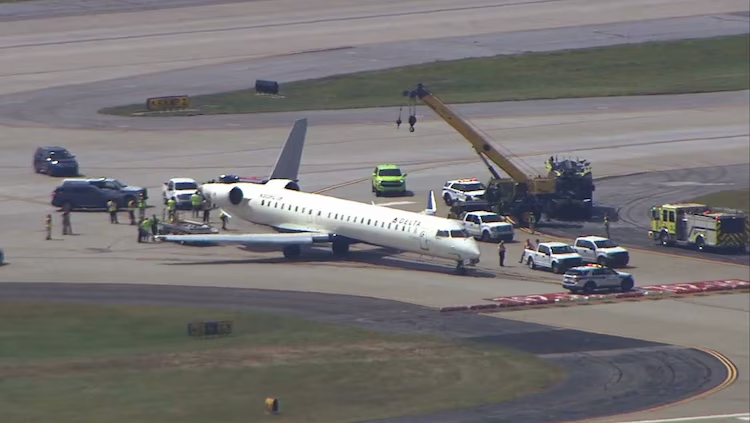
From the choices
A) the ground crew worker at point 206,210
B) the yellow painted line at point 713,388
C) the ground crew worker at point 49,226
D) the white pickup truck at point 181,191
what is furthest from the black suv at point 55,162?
the yellow painted line at point 713,388

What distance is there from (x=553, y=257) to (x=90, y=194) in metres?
32.6

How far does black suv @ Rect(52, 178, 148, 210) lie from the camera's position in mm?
109812

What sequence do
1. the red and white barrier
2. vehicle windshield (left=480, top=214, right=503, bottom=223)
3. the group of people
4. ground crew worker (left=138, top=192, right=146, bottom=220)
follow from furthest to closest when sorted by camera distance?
ground crew worker (left=138, top=192, right=146, bottom=220)
vehicle windshield (left=480, top=214, right=503, bottom=223)
the group of people
the red and white barrier

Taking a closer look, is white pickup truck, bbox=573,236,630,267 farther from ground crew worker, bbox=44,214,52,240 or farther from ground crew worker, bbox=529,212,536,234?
ground crew worker, bbox=44,214,52,240

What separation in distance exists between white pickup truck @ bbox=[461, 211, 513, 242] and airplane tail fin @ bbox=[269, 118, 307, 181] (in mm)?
13082

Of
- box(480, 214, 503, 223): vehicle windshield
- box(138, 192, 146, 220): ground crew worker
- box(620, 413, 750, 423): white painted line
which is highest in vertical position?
box(138, 192, 146, 220): ground crew worker

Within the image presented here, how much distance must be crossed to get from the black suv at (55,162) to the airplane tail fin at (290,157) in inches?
691

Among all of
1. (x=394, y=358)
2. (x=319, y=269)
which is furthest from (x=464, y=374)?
(x=319, y=269)

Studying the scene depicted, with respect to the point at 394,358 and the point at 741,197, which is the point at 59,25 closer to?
the point at 741,197

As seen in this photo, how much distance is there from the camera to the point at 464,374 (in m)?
71.7

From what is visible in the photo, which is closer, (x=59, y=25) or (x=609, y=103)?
(x=59, y=25)

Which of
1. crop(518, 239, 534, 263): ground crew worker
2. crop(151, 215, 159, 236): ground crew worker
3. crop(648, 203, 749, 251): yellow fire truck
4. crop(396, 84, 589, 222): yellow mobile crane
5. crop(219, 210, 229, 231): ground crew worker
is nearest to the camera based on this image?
crop(518, 239, 534, 263): ground crew worker

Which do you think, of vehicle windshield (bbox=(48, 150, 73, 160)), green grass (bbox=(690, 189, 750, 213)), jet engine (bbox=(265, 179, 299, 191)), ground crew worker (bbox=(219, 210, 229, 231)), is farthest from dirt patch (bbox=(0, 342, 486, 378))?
vehicle windshield (bbox=(48, 150, 73, 160))

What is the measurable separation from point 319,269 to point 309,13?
2550 inches
